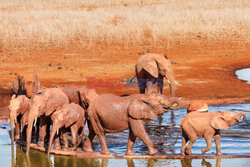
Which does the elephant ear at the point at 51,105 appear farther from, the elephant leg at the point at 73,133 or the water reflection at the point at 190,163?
the water reflection at the point at 190,163

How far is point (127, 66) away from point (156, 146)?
13.4 metres

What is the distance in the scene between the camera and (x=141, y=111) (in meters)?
9.70

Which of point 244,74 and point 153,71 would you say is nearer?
point 153,71

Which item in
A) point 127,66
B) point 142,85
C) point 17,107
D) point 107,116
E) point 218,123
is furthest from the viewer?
point 127,66

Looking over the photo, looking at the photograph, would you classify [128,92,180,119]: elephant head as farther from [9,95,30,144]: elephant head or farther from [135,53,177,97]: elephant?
[135,53,177,97]: elephant

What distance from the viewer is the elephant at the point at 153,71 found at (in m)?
15.5

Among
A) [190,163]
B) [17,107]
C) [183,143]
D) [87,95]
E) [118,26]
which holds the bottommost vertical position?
[190,163]

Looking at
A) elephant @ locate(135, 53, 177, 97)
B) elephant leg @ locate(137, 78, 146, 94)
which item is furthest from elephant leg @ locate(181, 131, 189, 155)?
elephant leg @ locate(137, 78, 146, 94)

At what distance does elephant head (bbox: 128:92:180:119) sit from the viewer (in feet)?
31.7

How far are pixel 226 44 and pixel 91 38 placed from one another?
8.33m

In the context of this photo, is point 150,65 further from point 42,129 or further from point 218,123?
point 218,123

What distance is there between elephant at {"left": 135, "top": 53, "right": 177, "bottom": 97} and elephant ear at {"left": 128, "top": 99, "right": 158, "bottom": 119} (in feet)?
18.4

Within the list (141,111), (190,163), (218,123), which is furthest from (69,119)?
(218,123)

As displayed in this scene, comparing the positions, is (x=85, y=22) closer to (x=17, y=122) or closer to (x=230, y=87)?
(x=230, y=87)
